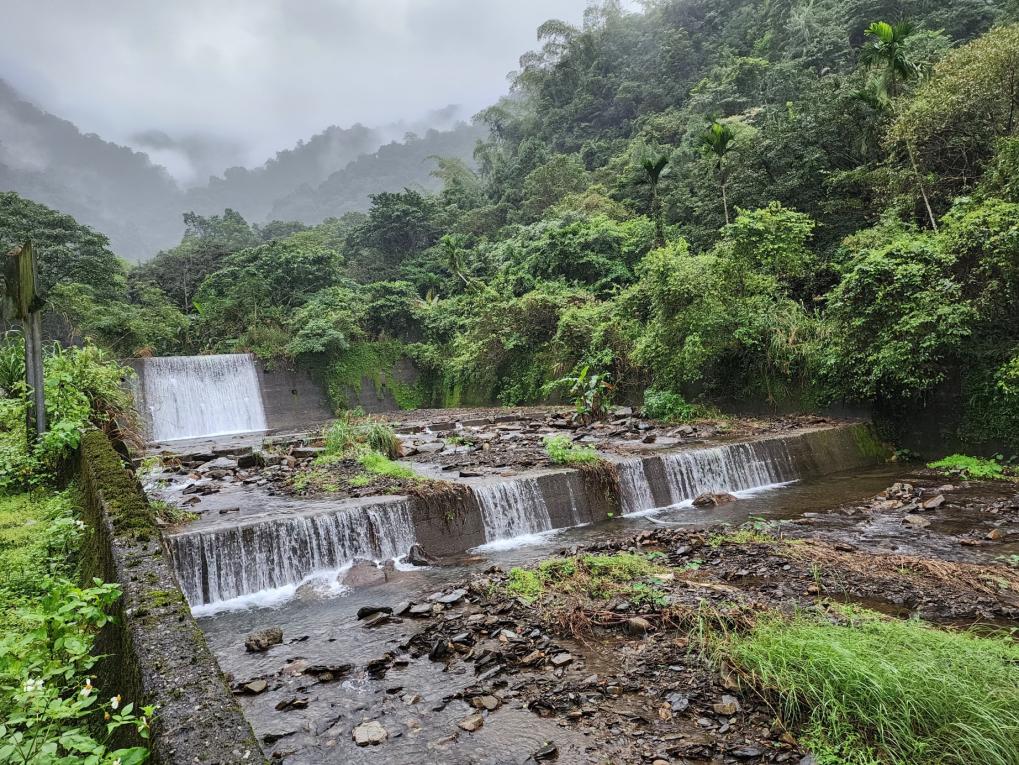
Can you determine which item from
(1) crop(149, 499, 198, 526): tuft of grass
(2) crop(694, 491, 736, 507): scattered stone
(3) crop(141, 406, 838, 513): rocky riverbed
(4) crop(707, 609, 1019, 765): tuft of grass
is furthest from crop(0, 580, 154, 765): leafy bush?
(2) crop(694, 491, 736, 507): scattered stone

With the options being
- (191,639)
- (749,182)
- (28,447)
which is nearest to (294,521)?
(28,447)

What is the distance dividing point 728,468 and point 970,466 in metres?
4.09

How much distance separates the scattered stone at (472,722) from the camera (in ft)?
12.0

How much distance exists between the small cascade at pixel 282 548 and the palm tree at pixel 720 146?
1559 centimetres

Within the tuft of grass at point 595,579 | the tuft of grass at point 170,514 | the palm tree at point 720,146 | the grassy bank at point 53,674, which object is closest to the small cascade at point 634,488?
the tuft of grass at point 595,579

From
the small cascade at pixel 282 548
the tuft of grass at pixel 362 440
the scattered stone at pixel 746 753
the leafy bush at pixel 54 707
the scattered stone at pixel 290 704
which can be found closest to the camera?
the leafy bush at pixel 54 707

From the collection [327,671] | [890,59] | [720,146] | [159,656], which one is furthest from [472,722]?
[890,59]

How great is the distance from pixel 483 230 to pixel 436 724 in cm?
3752

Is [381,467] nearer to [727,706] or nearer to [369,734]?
[369,734]

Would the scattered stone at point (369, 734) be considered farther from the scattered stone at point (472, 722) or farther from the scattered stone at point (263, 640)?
the scattered stone at point (263, 640)

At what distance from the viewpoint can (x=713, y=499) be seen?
968 centimetres

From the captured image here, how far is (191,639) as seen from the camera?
2.69 meters

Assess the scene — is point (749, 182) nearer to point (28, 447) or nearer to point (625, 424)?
point (625, 424)

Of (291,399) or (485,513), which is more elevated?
(291,399)
